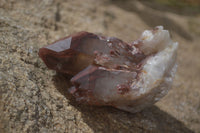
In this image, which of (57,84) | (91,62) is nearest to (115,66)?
(91,62)

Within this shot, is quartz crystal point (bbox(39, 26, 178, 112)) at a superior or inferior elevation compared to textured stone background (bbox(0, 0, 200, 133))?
superior

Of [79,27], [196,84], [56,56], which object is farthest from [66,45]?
[196,84]

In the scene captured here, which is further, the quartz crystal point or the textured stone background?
the quartz crystal point

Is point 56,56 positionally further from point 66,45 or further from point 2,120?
point 2,120

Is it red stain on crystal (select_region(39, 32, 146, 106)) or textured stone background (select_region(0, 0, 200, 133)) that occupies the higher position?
red stain on crystal (select_region(39, 32, 146, 106))

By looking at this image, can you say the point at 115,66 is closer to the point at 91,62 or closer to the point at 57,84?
the point at 91,62

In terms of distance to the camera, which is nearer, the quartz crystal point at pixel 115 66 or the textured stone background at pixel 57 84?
the textured stone background at pixel 57 84
